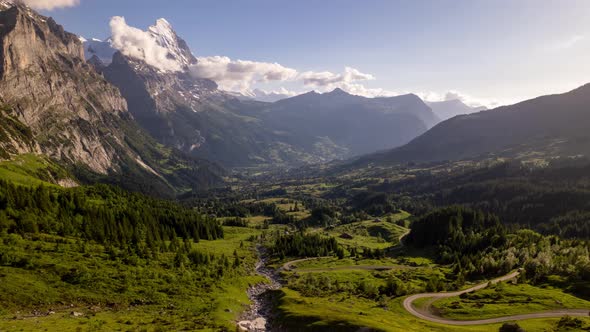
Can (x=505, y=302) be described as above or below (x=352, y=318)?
below

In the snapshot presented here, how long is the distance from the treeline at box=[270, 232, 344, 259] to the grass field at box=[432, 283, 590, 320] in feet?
254

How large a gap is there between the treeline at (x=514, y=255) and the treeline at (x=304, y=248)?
5362cm

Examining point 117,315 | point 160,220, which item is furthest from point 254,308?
point 160,220

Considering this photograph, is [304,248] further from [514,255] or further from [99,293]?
[99,293]

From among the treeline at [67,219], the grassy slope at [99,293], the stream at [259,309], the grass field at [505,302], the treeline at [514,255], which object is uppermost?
the treeline at [67,219]

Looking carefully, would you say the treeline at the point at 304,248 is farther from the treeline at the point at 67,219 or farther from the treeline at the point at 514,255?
the treeline at the point at 67,219

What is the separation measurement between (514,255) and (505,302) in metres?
57.4

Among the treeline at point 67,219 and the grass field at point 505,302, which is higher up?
the treeline at point 67,219

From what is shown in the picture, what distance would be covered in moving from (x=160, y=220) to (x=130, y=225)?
134ft

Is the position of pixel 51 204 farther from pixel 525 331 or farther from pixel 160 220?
pixel 525 331

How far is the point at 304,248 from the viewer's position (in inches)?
7092

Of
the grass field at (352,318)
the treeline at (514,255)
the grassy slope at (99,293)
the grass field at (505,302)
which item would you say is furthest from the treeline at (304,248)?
the grassy slope at (99,293)

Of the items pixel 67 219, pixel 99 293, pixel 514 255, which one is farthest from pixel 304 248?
pixel 99 293

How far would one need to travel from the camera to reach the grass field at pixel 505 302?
295 ft
